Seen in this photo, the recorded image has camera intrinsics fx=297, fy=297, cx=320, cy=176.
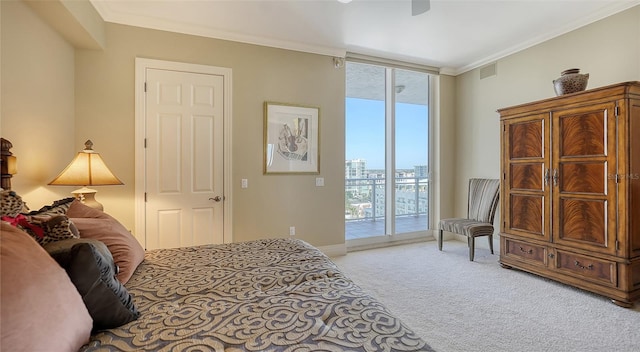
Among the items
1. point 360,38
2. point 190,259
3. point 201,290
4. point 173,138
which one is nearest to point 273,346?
point 201,290

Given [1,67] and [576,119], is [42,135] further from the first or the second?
[576,119]

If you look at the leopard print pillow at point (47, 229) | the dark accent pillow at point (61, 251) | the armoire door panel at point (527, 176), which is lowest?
the dark accent pillow at point (61, 251)

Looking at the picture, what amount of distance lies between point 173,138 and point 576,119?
4.12 metres

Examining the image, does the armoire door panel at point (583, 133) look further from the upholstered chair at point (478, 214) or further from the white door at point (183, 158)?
the white door at point (183, 158)

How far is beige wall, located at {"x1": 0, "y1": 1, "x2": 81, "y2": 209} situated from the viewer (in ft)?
6.57

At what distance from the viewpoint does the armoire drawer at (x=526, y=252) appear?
10.4ft

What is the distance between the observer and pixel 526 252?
10.9ft

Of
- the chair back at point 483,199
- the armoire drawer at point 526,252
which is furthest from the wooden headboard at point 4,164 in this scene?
the chair back at point 483,199

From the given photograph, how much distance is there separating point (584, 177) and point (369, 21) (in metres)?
2.66

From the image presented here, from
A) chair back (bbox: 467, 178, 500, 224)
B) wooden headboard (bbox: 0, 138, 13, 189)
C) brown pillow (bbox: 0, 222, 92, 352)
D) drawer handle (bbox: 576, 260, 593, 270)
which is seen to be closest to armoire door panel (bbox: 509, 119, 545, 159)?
chair back (bbox: 467, 178, 500, 224)

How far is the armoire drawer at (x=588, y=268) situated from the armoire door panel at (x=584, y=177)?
0.63 meters

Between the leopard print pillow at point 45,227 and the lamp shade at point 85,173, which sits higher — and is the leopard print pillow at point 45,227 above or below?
below

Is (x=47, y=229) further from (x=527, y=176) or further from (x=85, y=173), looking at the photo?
(x=527, y=176)

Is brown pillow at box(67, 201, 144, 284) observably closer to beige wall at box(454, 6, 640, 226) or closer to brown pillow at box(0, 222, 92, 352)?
brown pillow at box(0, 222, 92, 352)
